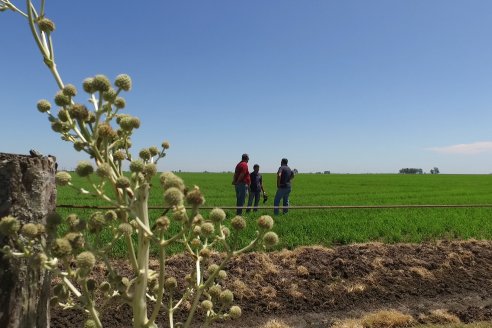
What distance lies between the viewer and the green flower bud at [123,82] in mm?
1758

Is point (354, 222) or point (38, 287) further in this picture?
point (354, 222)

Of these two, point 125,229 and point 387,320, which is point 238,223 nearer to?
point 125,229

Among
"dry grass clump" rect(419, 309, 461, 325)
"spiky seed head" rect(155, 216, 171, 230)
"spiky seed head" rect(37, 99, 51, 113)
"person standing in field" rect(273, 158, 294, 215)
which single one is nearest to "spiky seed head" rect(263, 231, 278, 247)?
"spiky seed head" rect(155, 216, 171, 230)

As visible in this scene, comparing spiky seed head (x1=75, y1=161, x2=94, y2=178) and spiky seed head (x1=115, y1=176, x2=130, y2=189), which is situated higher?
spiky seed head (x1=75, y1=161, x2=94, y2=178)

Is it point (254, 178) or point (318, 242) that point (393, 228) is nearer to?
point (318, 242)

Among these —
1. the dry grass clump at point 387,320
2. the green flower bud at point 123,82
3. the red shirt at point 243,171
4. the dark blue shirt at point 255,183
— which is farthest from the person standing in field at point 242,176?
the green flower bud at point 123,82

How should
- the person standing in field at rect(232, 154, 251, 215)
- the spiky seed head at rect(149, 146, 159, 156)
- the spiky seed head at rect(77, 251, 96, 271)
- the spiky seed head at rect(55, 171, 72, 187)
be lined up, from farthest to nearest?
the person standing in field at rect(232, 154, 251, 215) → the spiky seed head at rect(149, 146, 159, 156) → the spiky seed head at rect(55, 171, 72, 187) → the spiky seed head at rect(77, 251, 96, 271)

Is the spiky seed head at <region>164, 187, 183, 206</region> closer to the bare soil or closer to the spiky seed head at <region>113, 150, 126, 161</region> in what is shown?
the spiky seed head at <region>113, 150, 126, 161</region>

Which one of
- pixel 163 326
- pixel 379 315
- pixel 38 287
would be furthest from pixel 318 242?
pixel 38 287

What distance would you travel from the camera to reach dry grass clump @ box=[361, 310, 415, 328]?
20.9 feet

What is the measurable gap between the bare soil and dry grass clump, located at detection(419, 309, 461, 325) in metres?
0.12

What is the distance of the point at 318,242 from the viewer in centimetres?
1047

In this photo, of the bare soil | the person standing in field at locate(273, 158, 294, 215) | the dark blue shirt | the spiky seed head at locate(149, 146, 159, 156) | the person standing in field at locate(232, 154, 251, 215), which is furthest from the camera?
the dark blue shirt

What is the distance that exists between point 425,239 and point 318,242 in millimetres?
3061
